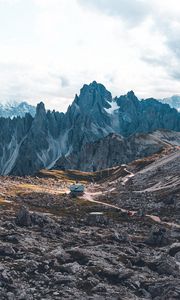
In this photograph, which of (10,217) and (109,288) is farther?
(10,217)

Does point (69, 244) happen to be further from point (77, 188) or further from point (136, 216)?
point (77, 188)

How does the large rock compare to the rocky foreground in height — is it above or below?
above

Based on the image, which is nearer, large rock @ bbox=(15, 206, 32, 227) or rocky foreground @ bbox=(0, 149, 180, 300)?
rocky foreground @ bbox=(0, 149, 180, 300)

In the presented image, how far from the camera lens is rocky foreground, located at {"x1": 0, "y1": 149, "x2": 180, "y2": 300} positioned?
7050 cm

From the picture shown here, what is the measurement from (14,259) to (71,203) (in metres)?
81.2

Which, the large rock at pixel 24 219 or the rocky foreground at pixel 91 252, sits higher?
the large rock at pixel 24 219

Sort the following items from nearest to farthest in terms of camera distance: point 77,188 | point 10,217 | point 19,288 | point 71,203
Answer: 1. point 19,288
2. point 10,217
3. point 71,203
4. point 77,188

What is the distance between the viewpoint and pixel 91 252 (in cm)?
9038

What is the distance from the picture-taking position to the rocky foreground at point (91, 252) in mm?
70500

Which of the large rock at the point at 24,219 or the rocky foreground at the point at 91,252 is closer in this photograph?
the rocky foreground at the point at 91,252

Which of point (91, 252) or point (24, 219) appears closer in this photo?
point (91, 252)

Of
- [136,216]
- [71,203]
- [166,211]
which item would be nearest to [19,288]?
[136,216]

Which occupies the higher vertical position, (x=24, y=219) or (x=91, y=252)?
(x=24, y=219)

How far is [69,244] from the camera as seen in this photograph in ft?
319
